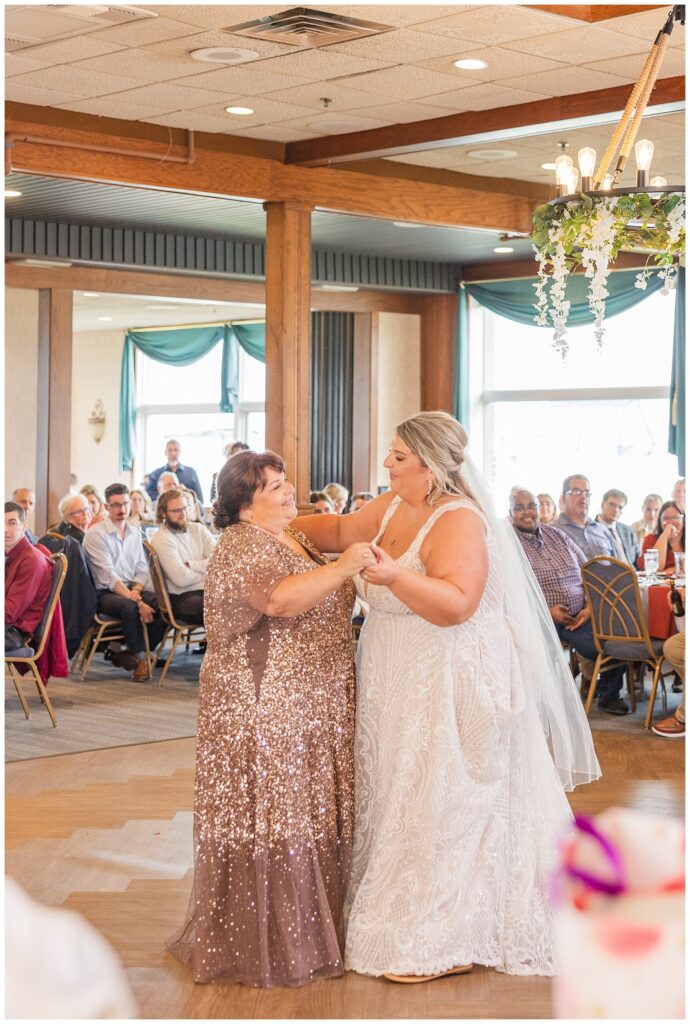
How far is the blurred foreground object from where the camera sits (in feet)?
2.17

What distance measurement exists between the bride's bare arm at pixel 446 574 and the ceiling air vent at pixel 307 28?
290 centimetres

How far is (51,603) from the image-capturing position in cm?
668

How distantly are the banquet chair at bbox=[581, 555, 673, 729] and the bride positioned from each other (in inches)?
137

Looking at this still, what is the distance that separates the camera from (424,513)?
356 cm

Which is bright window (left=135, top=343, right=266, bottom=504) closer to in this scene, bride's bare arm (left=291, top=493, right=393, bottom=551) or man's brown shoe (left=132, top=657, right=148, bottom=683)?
man's brown shoe (left=132, top=657, right=148, bottom=683)

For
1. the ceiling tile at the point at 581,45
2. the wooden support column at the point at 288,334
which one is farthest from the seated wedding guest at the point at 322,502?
the ceiling tile at the point at 581,45

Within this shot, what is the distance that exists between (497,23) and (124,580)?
4746 mm

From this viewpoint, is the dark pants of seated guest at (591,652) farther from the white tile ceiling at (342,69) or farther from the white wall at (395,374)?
the white wall at (395,374)

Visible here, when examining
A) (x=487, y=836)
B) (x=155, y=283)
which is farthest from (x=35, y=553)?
(x=155, y=283)

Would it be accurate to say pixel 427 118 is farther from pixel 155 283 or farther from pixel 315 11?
pixel 155 283

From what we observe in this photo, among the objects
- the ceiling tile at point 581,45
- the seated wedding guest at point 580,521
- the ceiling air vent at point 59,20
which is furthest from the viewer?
the seated wedding guest at point 580,521

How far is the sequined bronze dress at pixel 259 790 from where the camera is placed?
11.1ft

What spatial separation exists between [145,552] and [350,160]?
297cm

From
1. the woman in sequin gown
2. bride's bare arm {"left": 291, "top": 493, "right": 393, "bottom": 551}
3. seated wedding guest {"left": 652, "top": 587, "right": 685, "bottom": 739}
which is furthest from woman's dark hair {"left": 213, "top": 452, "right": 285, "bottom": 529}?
seated wedding guest {"left": 652, "top": 587, "right": 685, "bottom": 739}
